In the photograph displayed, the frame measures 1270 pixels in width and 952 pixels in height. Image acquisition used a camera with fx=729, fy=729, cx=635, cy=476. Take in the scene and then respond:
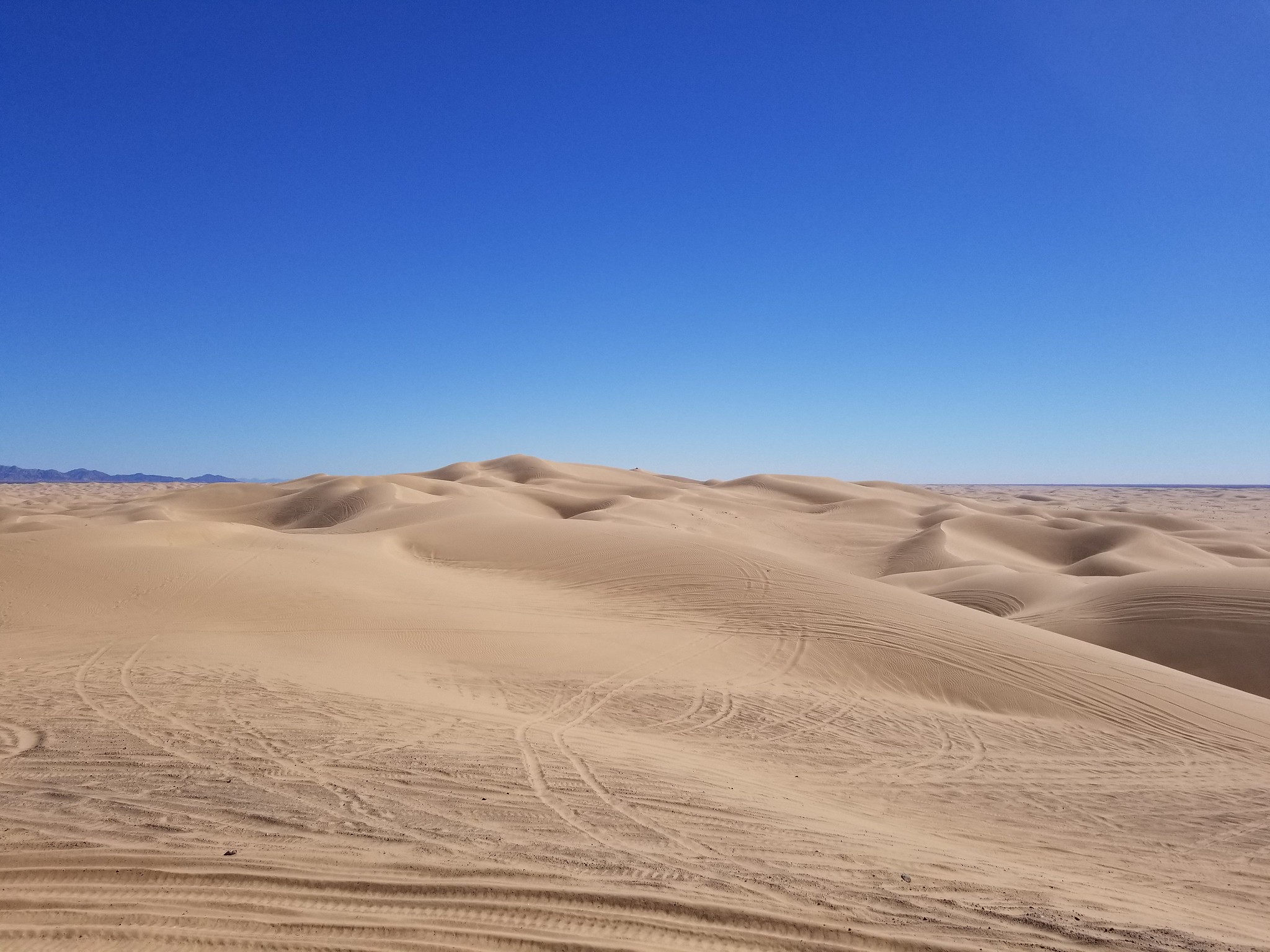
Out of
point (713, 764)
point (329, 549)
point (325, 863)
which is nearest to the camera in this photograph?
point (325, 863)

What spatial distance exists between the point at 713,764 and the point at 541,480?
4107 cm

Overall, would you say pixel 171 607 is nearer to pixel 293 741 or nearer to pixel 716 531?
pixel 293 741

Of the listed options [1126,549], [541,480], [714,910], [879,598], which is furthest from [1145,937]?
[541,480]

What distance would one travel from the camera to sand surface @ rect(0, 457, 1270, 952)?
4.09m

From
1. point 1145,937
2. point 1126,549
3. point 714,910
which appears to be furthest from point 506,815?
point 1126,549

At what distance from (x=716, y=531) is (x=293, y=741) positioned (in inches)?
1029

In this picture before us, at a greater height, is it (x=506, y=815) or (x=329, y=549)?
(x=329, y=549)

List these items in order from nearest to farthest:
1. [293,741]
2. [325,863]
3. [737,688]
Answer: [325,863], [293,741], [737,688]

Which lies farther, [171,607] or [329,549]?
[329,549]

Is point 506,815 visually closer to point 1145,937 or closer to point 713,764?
point 713,764

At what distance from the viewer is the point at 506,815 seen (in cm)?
525

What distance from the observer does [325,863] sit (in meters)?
4.36

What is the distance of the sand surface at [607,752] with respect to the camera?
4.09 meters

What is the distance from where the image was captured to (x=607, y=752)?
695 cm
